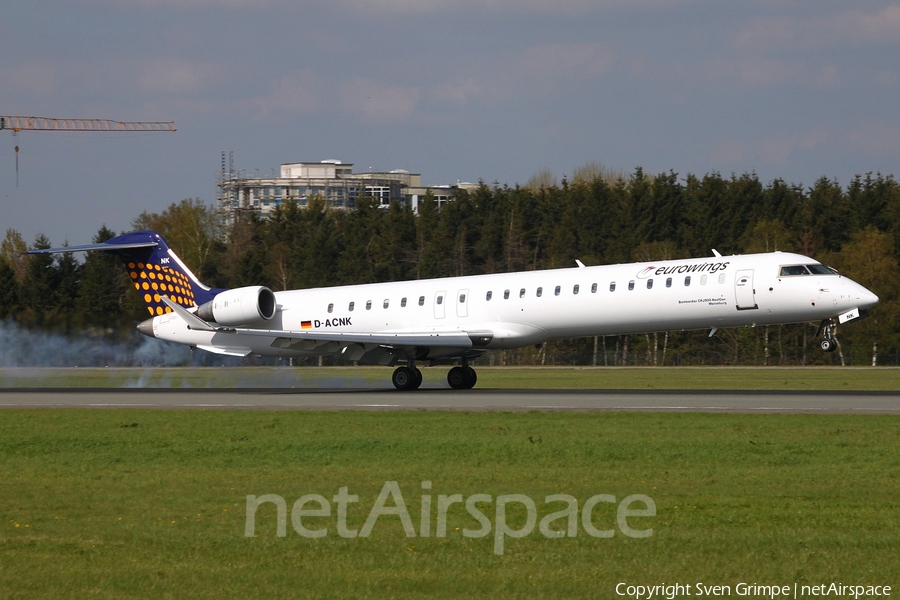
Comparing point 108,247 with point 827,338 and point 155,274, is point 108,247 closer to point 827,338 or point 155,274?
point 155,274

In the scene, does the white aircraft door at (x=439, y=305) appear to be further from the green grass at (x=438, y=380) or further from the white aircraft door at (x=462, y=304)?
the green grass at (x=438, y=380)

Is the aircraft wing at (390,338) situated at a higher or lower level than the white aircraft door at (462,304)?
lower

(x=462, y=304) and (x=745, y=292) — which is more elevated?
(x=745, y=292)

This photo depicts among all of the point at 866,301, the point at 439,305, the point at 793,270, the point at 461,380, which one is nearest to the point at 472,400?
the point at 461,380

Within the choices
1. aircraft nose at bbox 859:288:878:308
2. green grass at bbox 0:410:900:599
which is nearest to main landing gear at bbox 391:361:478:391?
green grass at bbox 0:410:900:599

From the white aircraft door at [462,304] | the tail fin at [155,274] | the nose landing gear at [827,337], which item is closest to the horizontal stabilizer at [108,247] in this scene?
the tail fin at [155,274]

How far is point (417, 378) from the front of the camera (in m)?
34.1

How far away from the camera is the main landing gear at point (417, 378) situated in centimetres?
3400

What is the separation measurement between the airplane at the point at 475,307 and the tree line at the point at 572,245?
32.8m

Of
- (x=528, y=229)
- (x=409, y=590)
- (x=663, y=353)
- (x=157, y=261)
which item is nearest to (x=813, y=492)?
(x=409, y=590)

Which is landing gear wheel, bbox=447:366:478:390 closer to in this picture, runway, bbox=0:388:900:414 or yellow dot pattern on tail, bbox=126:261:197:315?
runway, bbox=0:388:900:414

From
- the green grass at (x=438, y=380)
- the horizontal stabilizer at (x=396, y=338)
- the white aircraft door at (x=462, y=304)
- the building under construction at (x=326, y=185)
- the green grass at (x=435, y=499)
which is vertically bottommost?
the green grass at (x=438, y=380)

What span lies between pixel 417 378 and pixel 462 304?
272cm

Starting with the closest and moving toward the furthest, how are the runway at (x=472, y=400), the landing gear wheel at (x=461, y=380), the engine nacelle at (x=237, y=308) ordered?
the runway at (x=472, y=400) < the landing gear wheel at (x=461, y=380) < the engine nacelle at (x=237, y=308)
